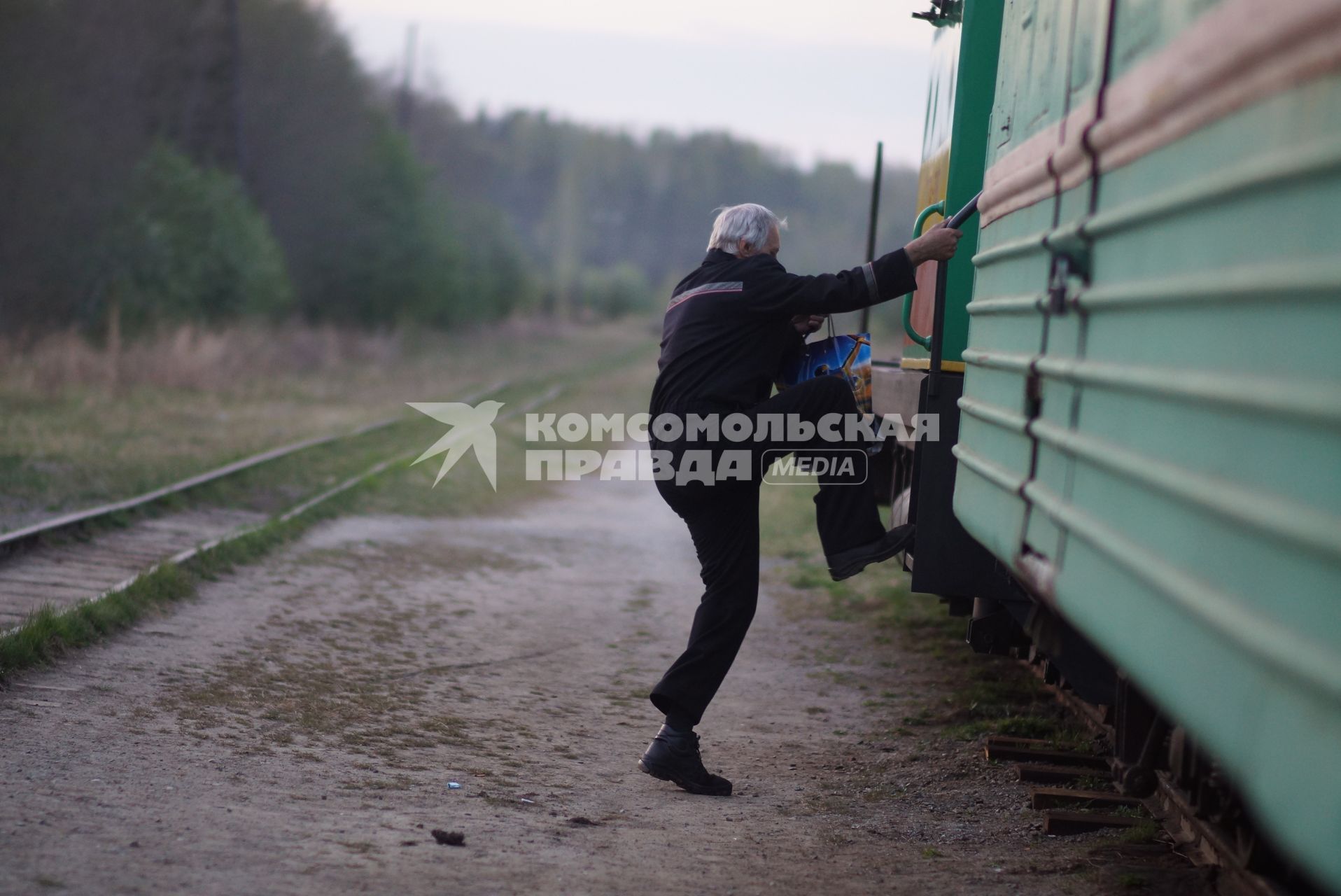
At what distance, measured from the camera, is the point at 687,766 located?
4941 mm

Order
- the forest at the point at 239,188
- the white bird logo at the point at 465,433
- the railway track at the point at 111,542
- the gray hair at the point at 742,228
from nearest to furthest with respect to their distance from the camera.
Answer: the gray hair at the point at 742,228 → the railway track at the point at 111,542 → the white bird logo at the point at 465,433 → the forest at the point at 239,188

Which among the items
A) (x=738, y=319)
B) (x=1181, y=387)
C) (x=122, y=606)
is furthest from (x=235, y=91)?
(x=1181, y=387)

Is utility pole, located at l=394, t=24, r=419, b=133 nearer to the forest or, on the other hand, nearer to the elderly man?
the forest

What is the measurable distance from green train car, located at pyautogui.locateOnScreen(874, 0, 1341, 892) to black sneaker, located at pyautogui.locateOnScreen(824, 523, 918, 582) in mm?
369

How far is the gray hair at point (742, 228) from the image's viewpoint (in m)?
4.86

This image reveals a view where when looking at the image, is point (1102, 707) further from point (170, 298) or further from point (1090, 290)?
point (170, 298)

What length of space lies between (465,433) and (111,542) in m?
10.1

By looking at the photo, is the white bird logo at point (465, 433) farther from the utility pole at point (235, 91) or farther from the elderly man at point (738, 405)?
the utility pole at point (235, 91)

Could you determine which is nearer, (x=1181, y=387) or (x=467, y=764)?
(x=1181, y=387)

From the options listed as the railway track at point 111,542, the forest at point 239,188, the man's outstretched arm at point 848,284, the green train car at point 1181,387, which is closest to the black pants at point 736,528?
the man's outstretched arm at point 848,284

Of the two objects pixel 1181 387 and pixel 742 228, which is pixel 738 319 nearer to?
pixel 742 228

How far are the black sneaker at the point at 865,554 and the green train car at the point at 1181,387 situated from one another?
37 centimetres

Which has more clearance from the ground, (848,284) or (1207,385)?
(848,284)

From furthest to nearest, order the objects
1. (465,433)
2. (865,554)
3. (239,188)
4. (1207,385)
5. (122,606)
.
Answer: (239,188)
(465,433)
(122,606)
(865,554)
(1207,385)
